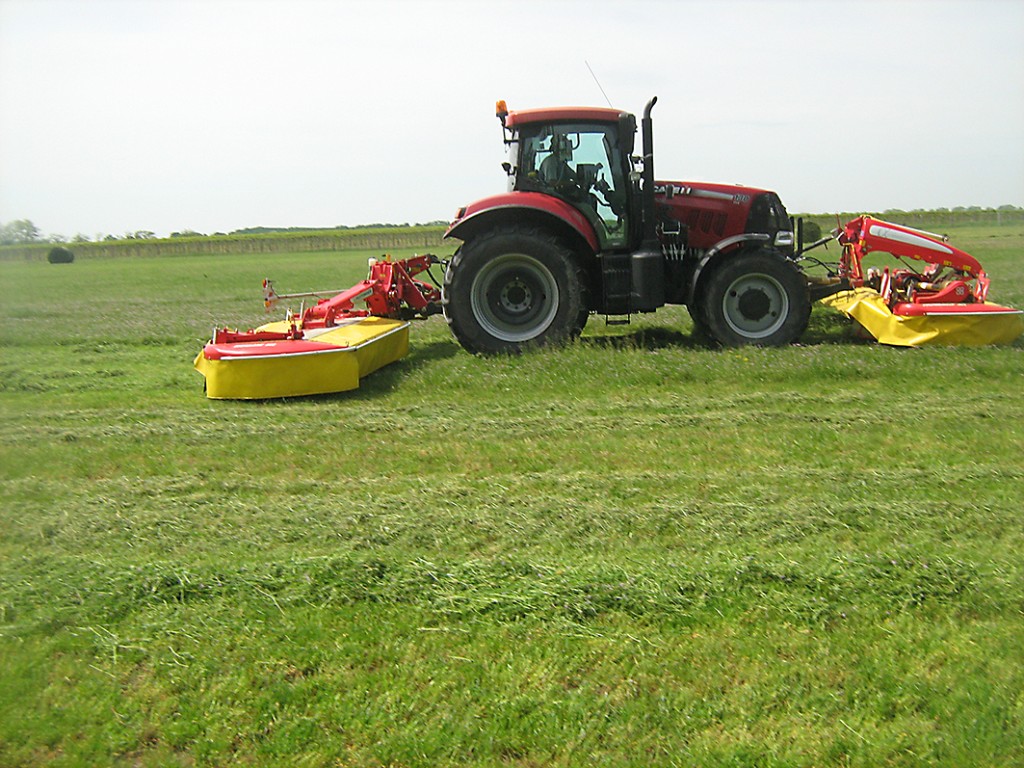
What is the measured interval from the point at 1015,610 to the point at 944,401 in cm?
355

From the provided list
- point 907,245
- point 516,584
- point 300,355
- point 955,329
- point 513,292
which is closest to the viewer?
point 516,584

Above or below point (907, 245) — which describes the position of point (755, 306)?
below

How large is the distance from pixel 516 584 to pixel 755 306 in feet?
19.2

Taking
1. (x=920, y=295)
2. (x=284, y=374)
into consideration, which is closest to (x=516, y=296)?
(x=284, y=374)

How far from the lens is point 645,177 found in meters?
8.55

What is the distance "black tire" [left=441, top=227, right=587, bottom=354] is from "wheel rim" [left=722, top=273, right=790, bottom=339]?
58.0 inches

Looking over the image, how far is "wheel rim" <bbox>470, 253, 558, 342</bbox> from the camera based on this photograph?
341 inches

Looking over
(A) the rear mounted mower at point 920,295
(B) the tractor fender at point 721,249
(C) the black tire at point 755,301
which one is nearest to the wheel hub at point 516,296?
(B) the tractor fender at point 721,249

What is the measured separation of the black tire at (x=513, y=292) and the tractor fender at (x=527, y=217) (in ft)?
0.47

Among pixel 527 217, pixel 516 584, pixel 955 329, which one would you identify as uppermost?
pixel 527 217

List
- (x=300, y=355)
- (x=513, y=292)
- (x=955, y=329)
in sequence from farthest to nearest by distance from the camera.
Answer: (x=513, y=292), (x=955, y=329), (x=300, y=355)

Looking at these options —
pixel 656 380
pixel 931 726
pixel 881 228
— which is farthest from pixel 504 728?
pixel 881 228

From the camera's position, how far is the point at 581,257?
8.91m

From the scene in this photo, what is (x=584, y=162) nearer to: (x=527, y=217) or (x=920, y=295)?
(x=527, y=217)
